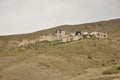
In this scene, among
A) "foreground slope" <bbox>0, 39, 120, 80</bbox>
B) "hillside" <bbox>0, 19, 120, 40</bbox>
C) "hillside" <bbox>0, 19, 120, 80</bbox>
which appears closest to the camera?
"hillside" <bbox>0, 19, 120, 80</bbox>

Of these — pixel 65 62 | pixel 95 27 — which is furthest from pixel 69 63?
pixel 95 27

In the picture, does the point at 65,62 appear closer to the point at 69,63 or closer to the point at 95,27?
the point at 69,63

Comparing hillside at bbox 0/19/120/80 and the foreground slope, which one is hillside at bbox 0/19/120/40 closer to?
hillside at bbox 0/19/120/80

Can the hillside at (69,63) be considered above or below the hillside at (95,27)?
below

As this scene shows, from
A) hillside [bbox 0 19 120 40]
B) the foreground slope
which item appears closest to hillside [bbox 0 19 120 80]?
the foreground slope

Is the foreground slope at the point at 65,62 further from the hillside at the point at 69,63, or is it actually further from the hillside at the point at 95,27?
the hillside at the point at 95,27

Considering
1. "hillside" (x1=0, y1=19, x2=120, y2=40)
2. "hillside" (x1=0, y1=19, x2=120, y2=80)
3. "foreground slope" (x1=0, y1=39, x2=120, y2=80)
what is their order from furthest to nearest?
"hillside" (x1=0, y1=19, x2=120, y2=40) → "foreground slope" (x1=0, y1=39, x2=120, y2=80) → "hillside" (x1=0, y1=19, x2=120, y2=80)

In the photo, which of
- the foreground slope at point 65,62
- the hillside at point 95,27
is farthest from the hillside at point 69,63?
the hillside at point 95,27

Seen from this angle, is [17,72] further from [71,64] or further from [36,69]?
[71,64]

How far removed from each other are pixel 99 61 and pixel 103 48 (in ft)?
22.7

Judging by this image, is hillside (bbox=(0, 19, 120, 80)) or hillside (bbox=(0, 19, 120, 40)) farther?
hillside (bbox=(0, 19, 120, 40))

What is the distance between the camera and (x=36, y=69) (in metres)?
34.4

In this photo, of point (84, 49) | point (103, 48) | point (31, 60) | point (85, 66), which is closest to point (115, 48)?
point (103, 48)

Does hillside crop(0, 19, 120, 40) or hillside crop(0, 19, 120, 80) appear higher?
hillside crop(0, 19, 120, 40)
